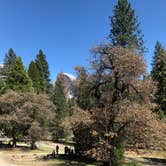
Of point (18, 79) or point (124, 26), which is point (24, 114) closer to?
point (18, 79)

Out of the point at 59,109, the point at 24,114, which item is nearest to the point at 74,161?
the point at 24,114

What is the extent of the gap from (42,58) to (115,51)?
46588 millimetres

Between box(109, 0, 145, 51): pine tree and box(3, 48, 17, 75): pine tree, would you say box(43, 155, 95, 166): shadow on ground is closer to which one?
box(109, 0, 145, 51): pine tree

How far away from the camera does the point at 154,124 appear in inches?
762

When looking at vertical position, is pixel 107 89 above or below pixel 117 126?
above

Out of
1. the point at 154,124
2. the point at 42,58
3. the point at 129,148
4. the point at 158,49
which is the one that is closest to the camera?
the point at 154,124

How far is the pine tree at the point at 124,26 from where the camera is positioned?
124 ft

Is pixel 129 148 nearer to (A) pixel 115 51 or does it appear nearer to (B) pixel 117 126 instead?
(B) pixel 117 126

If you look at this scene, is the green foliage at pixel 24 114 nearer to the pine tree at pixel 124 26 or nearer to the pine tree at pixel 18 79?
the pine tree at pixel 18 79

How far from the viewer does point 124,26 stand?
1513 inches

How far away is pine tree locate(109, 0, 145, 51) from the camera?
37812 millimetres

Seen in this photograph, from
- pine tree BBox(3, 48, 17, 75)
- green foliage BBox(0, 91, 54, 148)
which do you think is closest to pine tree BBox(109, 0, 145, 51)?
green foliage BBox(0, 91, 54, 148)

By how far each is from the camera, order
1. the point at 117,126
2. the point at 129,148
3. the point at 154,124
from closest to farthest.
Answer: the point at 154,124
the point at 117,126
the point at 129,148

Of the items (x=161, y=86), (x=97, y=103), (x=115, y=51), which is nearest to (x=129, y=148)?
(x=97, y=103)
